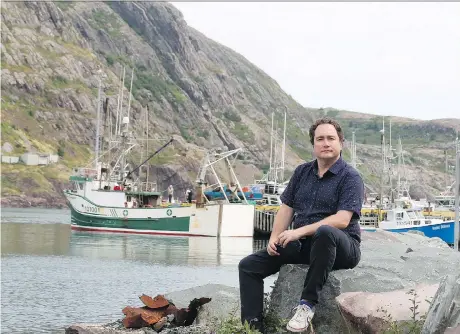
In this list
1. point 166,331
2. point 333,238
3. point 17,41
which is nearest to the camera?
point 333,238

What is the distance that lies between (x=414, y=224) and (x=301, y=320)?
2300 inches

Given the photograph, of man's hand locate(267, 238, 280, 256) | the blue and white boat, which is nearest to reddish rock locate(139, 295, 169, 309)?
man's hand locate(267, 238, 280, 256)

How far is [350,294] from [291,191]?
127 cm

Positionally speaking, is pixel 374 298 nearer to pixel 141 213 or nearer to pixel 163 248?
pixel 163 248

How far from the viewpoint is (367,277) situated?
321 inches

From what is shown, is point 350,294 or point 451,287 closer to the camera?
point 451,287

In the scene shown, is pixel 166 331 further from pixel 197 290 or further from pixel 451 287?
pixel 451 287

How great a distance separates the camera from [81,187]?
227 ft

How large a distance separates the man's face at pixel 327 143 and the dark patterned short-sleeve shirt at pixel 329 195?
12 cm

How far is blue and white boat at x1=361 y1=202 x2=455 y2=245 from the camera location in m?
61.8

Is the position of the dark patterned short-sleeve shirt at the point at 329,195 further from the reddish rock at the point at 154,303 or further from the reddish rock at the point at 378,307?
the reddish rock at the point at 154,303

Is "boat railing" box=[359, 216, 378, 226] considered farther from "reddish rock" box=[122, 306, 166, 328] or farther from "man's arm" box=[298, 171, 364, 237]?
"man's arm" box=[298, 171, 364, 237]

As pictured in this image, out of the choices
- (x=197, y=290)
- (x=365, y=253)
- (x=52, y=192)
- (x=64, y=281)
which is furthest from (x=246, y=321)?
(x=52, y=192)

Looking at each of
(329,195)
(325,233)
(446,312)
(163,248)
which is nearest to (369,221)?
(163,248)
